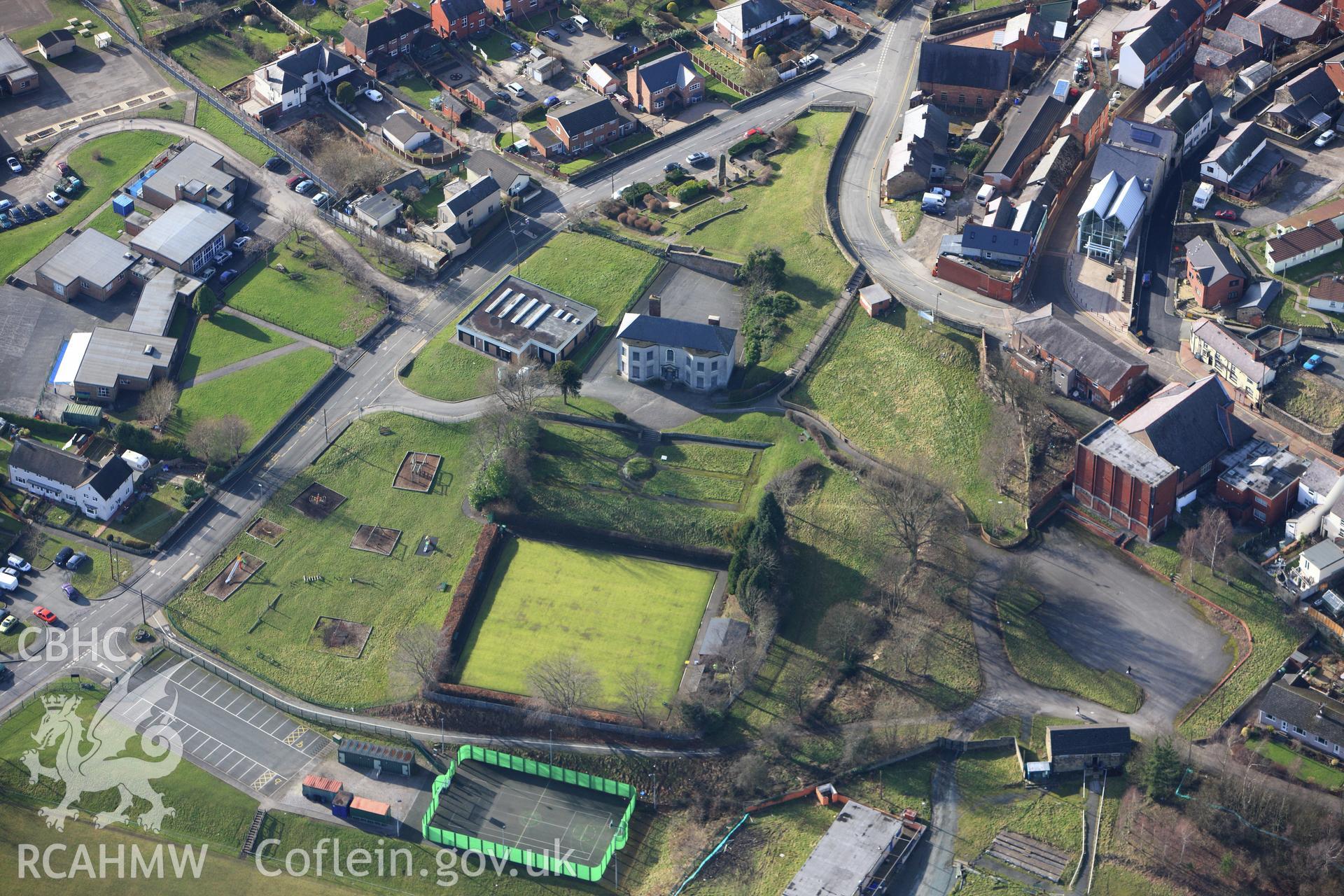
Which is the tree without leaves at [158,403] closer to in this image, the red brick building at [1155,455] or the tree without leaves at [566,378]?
the tree without leaves at [566,378]

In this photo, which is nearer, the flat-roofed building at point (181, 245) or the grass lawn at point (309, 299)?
the grass lawn at point (309, 299)

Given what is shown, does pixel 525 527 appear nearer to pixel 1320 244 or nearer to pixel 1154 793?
pixel 1154 793

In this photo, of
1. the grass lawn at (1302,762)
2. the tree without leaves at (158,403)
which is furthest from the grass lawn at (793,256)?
the grass lawn at (1302,762)

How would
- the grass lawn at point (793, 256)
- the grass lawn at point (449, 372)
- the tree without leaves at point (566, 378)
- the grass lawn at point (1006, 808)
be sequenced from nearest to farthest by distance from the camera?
the grass lawn at point (1006, 808) → the tree without leaves at point (566, 378) → the grass lawn at point (449, 372) → the grass lawn at point (793, 256)

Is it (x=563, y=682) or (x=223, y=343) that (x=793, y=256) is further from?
(x=223, y=343)

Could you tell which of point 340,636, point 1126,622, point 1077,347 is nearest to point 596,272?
point 1077,347

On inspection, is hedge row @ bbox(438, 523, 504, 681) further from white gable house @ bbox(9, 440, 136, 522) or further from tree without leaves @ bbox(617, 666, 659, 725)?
white gable house @ bbox(9, 440, 136, 522)

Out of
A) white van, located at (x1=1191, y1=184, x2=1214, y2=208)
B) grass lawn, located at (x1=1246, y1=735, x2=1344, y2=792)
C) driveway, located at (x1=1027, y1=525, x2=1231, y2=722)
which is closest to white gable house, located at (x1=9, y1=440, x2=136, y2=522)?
driveway, located at (x1=1027, y1=525, x2=1231, y2=722)
